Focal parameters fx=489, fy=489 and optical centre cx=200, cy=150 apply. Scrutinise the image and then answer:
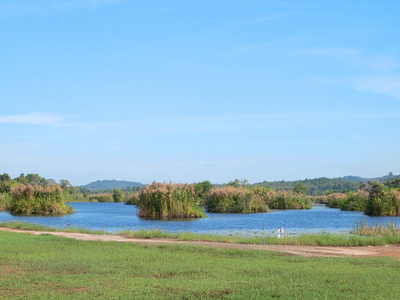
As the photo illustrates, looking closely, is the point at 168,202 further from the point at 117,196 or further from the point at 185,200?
the point at 117,196

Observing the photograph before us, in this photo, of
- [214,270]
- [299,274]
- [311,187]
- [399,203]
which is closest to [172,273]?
[214,270]

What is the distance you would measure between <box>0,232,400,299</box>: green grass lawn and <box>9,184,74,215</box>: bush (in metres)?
34.8

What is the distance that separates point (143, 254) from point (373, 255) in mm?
9677

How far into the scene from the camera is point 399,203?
5647 centimetres

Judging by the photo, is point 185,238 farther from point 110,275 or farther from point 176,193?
point 176,193

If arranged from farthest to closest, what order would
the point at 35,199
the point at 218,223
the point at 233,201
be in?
the point at 233,201, the point at 35,199, the point at 218,223

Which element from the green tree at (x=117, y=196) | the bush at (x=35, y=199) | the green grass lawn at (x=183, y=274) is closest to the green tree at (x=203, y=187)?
the bush at (x=35, y=199)

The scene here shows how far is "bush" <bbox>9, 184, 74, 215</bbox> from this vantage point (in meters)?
54.2

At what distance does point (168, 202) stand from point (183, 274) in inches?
1370

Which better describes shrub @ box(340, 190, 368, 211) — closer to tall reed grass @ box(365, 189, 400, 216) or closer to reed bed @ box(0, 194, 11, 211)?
tall reed grass @ box(365, 189, 400, 216)

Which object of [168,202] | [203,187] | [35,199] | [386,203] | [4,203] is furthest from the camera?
[203,187]

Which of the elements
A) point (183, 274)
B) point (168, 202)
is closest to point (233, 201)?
point (168, 202)

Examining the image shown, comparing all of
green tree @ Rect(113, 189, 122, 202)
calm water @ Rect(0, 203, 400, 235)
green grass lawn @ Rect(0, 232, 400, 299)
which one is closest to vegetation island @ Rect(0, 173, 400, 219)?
calm water @ Rect(0, 203, 400, 235)

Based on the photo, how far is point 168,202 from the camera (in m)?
49.4
